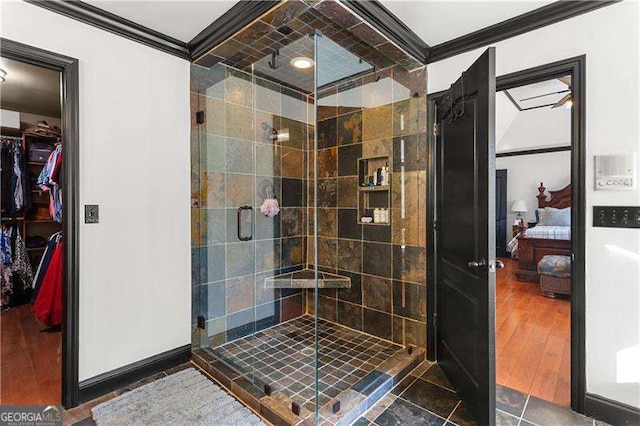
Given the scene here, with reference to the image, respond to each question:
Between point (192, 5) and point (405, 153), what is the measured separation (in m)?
1.87

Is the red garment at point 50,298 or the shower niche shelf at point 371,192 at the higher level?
the shower niche shelf at point 371,192

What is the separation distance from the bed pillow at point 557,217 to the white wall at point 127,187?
6.22 meters

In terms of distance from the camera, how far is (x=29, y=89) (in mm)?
3166

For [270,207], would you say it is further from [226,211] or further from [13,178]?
[13,178]

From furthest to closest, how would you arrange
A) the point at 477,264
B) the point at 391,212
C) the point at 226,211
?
the point at 391,212
the point at 226,211
the point at 477,264

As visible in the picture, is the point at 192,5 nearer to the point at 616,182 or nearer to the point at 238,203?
the point at 238,203

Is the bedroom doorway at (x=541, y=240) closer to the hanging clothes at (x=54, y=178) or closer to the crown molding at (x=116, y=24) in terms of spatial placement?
the crown molding at (x=116, y=24)

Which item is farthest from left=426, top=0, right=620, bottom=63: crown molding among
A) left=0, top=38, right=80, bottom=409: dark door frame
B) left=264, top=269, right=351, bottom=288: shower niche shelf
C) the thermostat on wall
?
left=0, top=38, right=80, bottom=409: dark door frame

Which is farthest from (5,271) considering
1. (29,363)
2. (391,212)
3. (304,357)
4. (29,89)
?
(391,212)

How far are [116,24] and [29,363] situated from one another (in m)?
2.58

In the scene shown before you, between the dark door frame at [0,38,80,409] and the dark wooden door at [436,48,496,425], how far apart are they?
239cm

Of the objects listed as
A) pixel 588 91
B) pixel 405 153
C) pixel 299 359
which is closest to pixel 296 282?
pixel 299 359

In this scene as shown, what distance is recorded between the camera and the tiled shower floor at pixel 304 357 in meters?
2.01

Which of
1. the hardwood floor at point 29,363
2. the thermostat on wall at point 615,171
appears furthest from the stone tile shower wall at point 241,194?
the thermostat on wall at point 615,171
